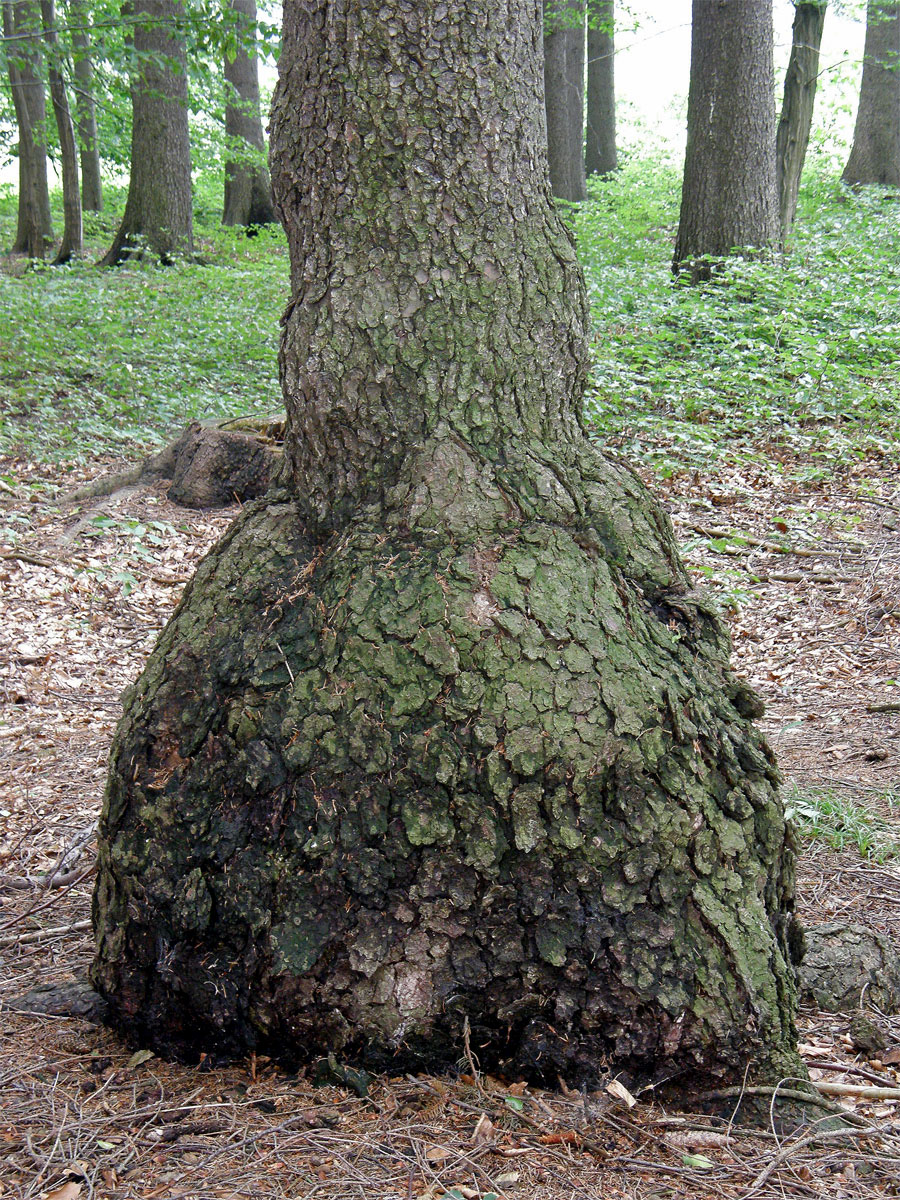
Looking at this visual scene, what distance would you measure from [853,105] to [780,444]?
2420 cm

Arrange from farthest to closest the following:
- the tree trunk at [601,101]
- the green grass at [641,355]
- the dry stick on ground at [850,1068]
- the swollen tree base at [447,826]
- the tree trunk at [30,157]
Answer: the tree trunk at [601,101] < the tree trunk at [30,157] < the green grass at [641,355] < the dry stick on ground at [850,1068] < the swollen tree base at [447,826]

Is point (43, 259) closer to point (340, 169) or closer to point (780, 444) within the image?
point (780, 444)

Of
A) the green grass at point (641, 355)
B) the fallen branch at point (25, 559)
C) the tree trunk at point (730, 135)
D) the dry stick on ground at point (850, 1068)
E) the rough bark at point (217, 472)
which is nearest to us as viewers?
the dry stick on ground at point (850, 1068)

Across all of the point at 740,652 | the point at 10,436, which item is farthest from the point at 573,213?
the point at 740,652

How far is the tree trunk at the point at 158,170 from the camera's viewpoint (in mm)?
14602

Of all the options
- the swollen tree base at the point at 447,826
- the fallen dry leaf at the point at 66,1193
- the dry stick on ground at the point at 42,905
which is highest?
the swollen tree base at the point at 447,826

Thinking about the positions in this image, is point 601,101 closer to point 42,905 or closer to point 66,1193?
point 42,905

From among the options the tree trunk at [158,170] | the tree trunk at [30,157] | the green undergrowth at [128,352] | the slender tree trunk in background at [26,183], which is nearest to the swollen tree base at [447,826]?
Answer: the green undergrowth at [128,352]

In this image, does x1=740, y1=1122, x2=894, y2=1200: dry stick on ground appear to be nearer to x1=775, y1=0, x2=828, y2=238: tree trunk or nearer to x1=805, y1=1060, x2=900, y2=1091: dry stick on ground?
x1=805, y1=1060, x2=900, y2=1091: dry stick on ground

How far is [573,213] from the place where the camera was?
1673cm

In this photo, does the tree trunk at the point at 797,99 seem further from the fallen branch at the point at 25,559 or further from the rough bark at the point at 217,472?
the fallen branch at the point at 25,559

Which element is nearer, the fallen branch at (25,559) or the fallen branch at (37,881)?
the fallen branch at (37,881)

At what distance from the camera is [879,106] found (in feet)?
57.1

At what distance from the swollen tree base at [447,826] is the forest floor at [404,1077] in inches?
4.9
